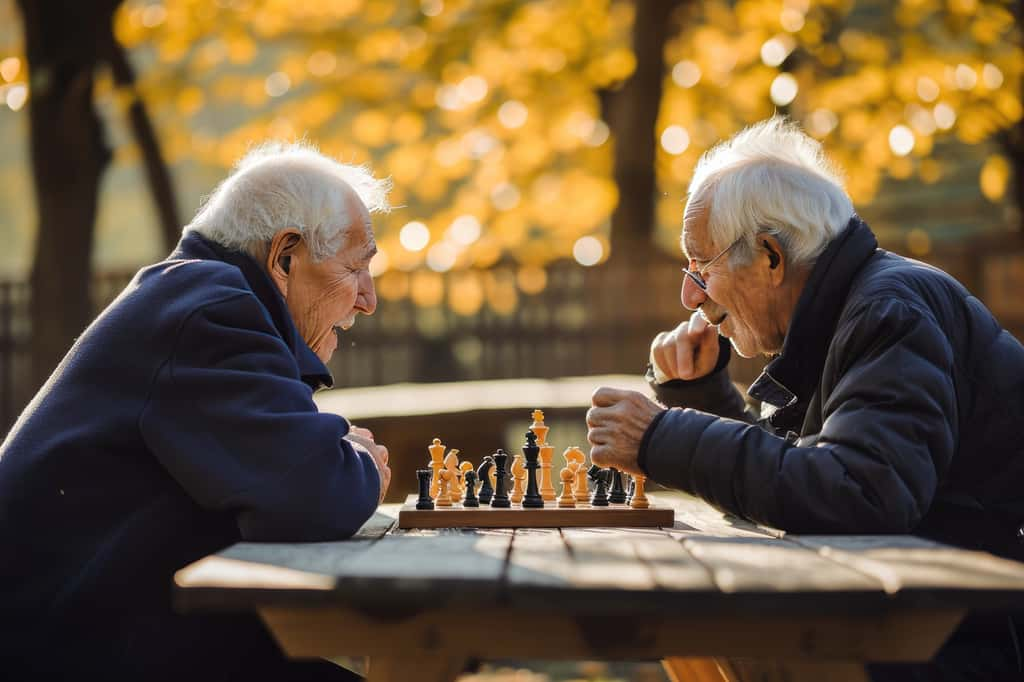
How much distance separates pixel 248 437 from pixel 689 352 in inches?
68.1

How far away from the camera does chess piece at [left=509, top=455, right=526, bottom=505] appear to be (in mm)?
3487

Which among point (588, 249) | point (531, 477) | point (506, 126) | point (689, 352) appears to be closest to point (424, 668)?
point (531, 477)

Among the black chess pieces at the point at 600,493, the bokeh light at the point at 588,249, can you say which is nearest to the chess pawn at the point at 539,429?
the black chess pieces at the point at 600,493

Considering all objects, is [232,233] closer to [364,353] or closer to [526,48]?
[526,48]

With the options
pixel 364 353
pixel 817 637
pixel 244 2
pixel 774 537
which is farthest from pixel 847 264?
pixel 364 353

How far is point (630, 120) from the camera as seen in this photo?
1143cm

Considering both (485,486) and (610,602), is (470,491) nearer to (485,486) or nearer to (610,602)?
(485,486)

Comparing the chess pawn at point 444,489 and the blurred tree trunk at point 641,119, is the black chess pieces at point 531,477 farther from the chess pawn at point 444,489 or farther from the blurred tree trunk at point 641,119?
the blurred tree trunk at point 641,119

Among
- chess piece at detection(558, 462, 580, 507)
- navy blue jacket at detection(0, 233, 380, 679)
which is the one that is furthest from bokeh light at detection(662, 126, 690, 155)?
navy blue jacket at detection(0, 233, 380, 679)

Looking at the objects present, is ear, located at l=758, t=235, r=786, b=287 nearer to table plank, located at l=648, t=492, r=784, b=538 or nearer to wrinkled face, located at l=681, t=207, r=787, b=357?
wrinkled face, located at l=681, t=207, r=787, b=357

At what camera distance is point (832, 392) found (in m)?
2.72

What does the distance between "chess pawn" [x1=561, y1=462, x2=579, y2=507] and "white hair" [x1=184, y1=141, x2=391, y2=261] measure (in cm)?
92

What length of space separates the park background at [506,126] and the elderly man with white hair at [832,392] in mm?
4988

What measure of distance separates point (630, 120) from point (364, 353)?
4.63 metres
